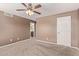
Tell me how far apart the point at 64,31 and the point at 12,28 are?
2.00 meters

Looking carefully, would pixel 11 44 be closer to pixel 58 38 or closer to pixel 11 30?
pixel 11 30

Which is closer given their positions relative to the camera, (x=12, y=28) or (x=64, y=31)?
(x=12, y=28)

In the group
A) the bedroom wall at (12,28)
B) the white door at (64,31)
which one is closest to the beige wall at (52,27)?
the white door at (64,31)

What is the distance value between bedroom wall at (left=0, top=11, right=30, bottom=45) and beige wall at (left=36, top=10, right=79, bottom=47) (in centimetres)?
79

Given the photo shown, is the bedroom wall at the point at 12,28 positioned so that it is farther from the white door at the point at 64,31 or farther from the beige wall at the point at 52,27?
the white door at the point at 64,31

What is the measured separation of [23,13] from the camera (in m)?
3.05

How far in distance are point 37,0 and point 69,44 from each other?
223 cm

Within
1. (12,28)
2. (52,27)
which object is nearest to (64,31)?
(52,27)

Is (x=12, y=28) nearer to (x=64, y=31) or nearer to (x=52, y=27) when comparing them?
(x=52, y=27)

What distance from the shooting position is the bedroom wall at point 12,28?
294cm

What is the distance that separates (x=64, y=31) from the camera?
11.1 feet

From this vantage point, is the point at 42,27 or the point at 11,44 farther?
the point at 42,27

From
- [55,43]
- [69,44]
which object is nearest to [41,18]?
[55,43]

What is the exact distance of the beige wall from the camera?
3543 millimetres
